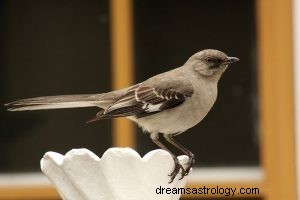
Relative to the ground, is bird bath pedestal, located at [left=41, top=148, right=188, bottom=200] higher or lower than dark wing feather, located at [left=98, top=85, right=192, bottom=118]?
lower

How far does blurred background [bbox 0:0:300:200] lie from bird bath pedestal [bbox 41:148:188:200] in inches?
90.7

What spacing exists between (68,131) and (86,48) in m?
0.44

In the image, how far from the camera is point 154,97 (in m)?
2.29

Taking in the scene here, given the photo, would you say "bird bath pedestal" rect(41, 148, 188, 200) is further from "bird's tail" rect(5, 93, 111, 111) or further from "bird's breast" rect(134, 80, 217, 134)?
"bird's breast" rect(134, 80, 217, 134)

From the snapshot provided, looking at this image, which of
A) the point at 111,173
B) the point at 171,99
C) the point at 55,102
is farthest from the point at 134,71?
the point at 111,173

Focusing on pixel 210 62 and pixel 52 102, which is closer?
pixel 52 102

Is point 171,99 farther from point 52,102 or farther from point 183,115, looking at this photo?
point 52,102

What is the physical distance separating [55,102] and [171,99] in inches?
14.0

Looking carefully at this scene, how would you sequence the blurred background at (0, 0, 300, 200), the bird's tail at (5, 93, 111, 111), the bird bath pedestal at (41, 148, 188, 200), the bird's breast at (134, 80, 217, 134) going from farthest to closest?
the blurred background at (0, 0, 300, 200) < the bird's breast at (134, 80, 217, 134) < the bird's tail at (5, 93, 111, 111) < the bird bath pedestal at (41, 148, 188, 200)

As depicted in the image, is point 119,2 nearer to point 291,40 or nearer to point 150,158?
point 291,40

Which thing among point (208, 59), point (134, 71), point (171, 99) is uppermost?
point (208, 59)

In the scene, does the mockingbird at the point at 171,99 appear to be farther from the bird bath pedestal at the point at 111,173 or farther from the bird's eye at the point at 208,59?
the bird bath pedestal at the point at 111,173

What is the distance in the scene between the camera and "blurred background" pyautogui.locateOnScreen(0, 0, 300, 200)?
430 cm

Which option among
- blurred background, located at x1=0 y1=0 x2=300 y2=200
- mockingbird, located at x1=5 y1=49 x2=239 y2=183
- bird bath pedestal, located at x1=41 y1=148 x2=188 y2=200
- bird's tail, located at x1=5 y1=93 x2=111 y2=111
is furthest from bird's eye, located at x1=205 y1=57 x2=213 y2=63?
blurred background, located at x1=0 y1=0 x2=300 y2=200
